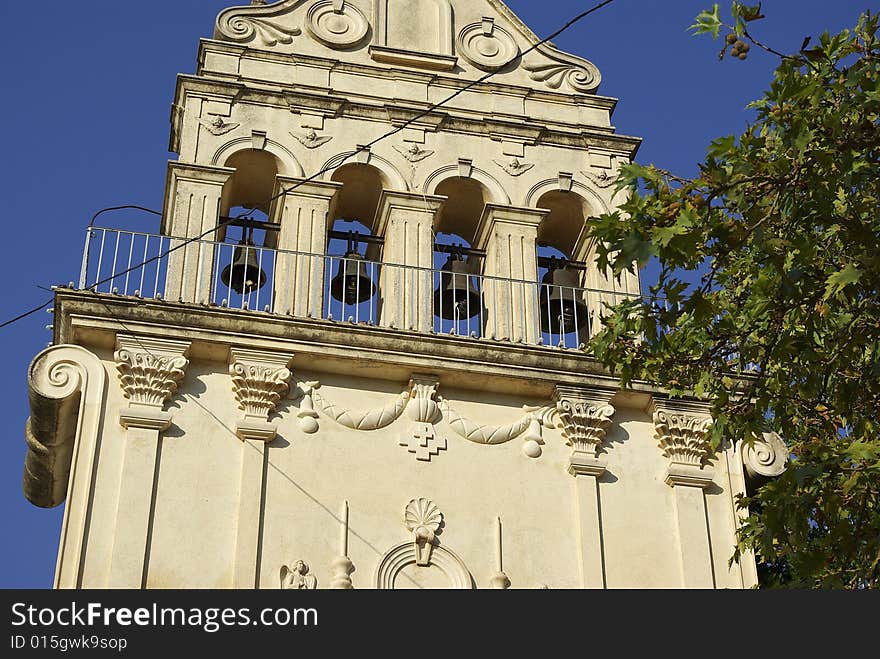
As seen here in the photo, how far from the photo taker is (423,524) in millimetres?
16359

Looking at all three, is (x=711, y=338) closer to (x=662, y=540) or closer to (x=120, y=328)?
(x=662, y=540)

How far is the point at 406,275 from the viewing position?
18.3 meters

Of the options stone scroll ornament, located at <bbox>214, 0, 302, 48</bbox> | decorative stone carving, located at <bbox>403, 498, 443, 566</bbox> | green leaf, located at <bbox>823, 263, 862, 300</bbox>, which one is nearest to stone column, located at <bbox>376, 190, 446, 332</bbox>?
decorative stone carving, located at <bbox>403, 498, 443, 566</bbox>

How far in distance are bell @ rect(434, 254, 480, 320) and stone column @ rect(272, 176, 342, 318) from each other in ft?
4.36

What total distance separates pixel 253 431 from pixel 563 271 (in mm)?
4653

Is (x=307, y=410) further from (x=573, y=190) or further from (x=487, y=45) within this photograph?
(x=487, y=45)

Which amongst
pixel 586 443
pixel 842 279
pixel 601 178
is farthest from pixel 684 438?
pixel 842 279

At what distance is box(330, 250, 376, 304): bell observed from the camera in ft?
60.6

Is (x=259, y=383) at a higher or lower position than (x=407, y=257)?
lower

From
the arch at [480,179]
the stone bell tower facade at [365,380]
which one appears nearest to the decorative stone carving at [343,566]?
the stone bell tower facade at [365,380]

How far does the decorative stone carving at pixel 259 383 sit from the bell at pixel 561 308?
3307mm

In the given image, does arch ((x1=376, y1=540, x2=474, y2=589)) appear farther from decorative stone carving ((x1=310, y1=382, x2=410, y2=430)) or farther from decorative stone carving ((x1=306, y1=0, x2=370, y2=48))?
decorative stone carving ((x1=306, y1=0, x2=370, y2=48))

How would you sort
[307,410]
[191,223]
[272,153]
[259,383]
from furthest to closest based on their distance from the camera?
[272,153] < [191,223] < [307,410] < [259,383]

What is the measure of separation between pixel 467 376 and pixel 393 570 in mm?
2227
